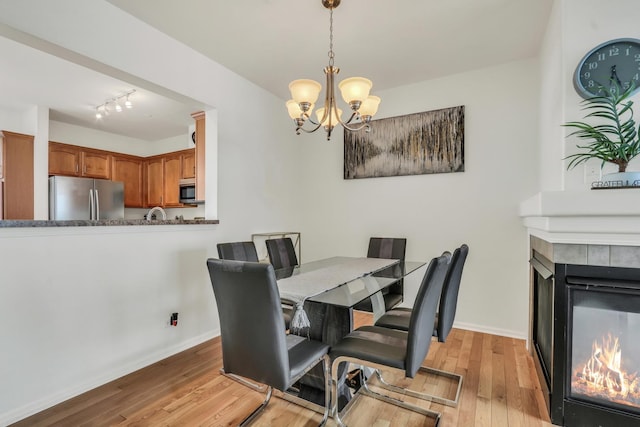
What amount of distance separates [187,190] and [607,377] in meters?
4.77

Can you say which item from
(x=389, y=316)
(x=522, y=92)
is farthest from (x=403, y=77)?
(x=389, y=316)

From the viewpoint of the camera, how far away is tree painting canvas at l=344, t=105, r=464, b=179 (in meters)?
3.18

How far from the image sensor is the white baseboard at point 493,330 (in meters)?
2.94

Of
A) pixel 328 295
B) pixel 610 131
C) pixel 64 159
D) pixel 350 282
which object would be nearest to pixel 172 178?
pixel 64 159

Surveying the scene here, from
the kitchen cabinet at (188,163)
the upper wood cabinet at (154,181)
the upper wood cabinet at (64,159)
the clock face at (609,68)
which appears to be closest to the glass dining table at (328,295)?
the clock face at (609,68)

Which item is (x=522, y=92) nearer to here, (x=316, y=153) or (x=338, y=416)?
(x=316, y=153)

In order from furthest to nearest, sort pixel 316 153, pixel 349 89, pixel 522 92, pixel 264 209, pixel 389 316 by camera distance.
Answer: pixel 316 153 → pixel 264 209 → pixel 522 92 → pixel 389 316 → pixel 349 89

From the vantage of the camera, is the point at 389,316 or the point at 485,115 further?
the point at 485,115

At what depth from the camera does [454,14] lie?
2.24 meters

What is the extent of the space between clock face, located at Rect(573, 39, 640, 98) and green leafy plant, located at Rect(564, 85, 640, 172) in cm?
4

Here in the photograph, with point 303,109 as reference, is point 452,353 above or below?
below

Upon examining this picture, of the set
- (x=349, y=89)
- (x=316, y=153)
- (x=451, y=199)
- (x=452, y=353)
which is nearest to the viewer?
(x=349, y=89)

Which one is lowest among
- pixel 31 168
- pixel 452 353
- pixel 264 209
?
pixel 452 353

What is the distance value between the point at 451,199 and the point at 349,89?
6.05 feet
